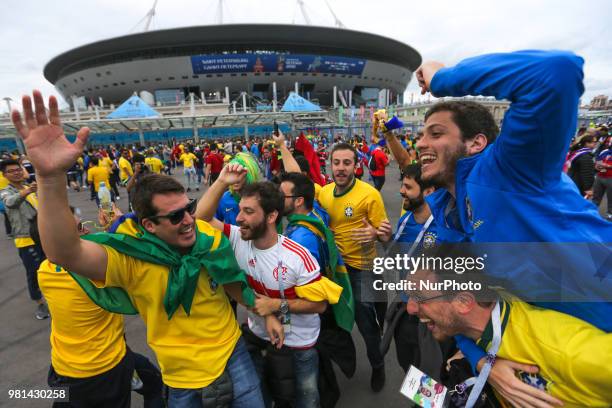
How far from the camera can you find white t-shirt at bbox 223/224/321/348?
6.35 feet

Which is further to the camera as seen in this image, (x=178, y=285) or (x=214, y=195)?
(x=214, y=195)

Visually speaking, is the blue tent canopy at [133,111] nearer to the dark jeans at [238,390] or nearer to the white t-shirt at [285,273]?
the white t-shirt at [285,273]

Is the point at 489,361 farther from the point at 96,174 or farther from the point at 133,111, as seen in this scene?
the point at 133,111

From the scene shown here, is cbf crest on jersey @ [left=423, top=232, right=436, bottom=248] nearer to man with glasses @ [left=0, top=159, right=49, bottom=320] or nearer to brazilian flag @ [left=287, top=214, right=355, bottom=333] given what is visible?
brazilian flag @ [left=287, top=214, right=355, bottom=333]

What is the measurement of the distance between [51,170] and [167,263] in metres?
0.66

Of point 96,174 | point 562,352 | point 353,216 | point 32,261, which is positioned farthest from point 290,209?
point 96,174

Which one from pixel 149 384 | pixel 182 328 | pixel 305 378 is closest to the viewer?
pixel 182 328

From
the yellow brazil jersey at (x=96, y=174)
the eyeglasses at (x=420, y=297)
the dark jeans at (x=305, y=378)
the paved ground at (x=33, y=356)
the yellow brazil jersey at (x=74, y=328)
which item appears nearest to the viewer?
the eyeglasses at (x=420, y=297)

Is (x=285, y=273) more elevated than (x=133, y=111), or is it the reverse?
(x=133, y=111)

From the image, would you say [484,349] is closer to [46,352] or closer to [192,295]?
[192,295]

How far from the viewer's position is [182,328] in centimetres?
168

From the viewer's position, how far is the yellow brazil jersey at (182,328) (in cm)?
158

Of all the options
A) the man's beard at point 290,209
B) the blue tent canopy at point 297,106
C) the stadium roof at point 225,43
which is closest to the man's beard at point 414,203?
the man's beard at point 290,209

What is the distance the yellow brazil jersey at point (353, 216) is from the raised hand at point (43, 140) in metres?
2.38
